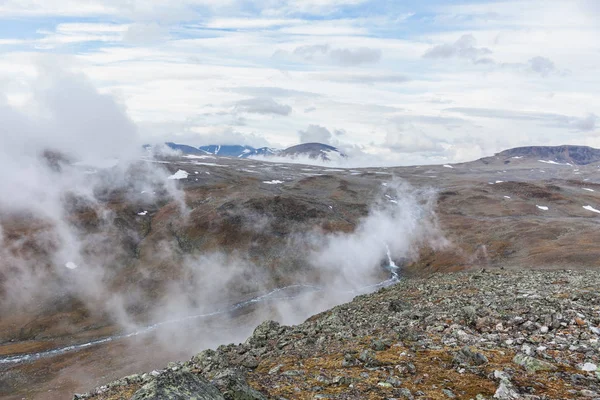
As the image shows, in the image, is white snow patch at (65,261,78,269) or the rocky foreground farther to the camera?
white snow patch at (65,261,78,269)

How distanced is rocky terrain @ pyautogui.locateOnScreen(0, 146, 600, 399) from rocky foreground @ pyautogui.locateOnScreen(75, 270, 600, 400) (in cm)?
5801

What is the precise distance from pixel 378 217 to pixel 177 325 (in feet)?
349

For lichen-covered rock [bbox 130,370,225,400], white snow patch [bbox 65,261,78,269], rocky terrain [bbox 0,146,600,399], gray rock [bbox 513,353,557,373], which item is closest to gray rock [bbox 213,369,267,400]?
lichen-covered rock [bbox 130,370,225,400]

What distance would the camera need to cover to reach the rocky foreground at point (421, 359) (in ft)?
41.2

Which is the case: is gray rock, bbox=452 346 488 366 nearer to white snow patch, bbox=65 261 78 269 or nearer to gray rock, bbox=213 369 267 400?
gray rock, bbox=213 369 267 400

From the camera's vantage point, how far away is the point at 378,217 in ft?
594

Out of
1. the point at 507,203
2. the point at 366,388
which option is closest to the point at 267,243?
the point at 507,203

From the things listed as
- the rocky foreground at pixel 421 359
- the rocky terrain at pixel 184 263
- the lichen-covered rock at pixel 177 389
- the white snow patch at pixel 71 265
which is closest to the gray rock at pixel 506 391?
the rocky foreground at pixel 421 359

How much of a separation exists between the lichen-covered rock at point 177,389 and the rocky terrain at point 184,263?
67.7 meters

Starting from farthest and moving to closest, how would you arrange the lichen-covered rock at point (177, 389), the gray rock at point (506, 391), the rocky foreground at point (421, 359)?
1. the rocky foreground at point (421, 359)
2. the gray rock at point (506, 391)
3. the lichen-covered rock at point (177, 389)

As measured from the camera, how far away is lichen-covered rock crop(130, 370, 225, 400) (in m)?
10.3

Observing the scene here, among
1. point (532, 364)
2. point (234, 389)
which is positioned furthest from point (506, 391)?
point (234, 389)

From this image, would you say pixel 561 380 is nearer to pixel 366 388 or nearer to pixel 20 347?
pixel 366 388

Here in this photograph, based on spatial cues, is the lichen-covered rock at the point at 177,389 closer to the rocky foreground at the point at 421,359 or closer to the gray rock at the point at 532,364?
the rocky foreground at the point at 421,359
